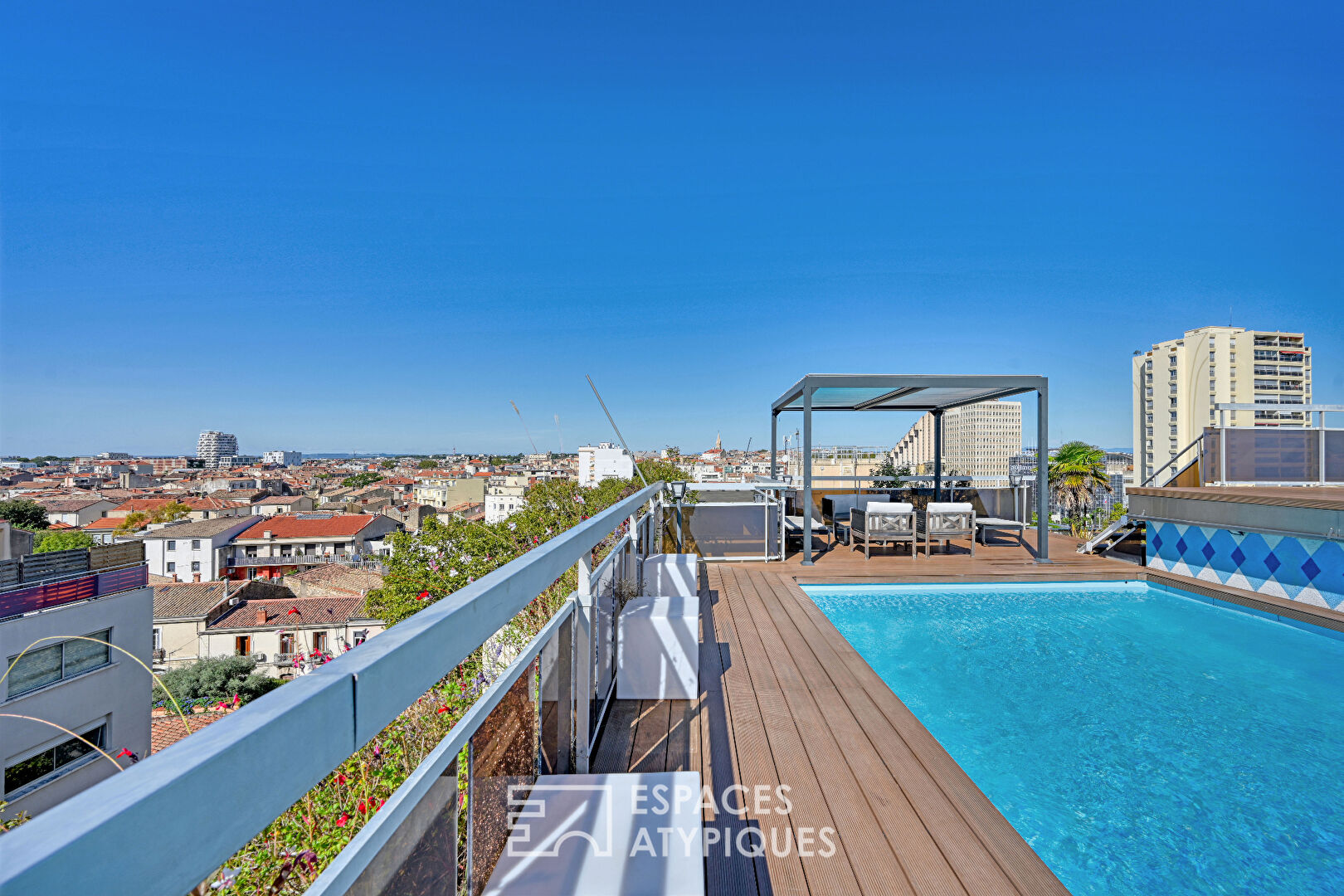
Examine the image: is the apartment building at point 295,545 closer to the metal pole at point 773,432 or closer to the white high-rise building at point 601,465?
the white high-rise building at point 601,465

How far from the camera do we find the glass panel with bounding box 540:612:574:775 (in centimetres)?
183

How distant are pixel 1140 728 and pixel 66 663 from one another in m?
5.23

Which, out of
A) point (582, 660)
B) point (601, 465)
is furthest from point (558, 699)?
point (601, 465)

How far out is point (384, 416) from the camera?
49.9 m

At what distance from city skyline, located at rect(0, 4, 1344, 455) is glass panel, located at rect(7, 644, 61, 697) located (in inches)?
53.1

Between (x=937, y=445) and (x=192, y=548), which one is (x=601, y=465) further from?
(x=192, y=548)

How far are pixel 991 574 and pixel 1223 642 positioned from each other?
1953 millimetres

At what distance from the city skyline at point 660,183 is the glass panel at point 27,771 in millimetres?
2111

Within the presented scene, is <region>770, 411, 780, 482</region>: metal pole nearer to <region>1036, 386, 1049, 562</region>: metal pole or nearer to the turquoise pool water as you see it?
<region>1036, 386, 1049, 562</region>: metal pole

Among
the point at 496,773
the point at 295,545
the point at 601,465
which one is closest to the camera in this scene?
the point at 496,773

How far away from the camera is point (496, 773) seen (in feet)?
4.47

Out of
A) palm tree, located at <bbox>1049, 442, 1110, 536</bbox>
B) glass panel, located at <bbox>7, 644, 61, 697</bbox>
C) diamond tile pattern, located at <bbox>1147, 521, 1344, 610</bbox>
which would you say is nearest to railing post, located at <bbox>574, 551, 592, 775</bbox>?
glass panel, located at <bbox>7, 644, 61, 697</bbox>

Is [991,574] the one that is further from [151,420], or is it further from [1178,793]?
[151,420]

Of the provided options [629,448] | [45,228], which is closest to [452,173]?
[45,228]
